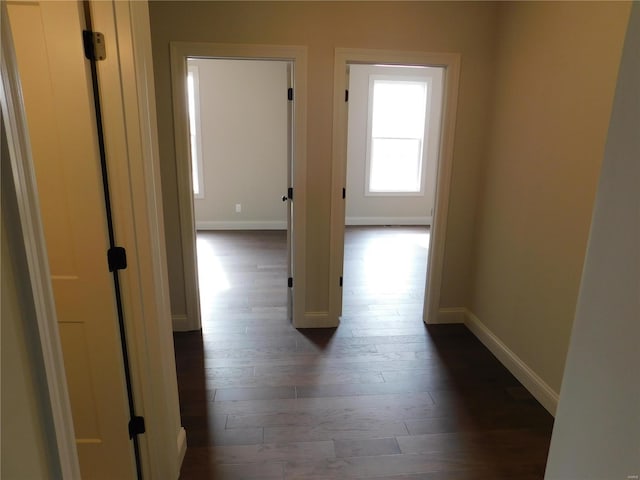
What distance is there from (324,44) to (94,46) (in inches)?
69.4

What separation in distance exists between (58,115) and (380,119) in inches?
236

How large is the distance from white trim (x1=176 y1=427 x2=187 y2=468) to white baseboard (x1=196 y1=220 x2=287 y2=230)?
4.73 metres

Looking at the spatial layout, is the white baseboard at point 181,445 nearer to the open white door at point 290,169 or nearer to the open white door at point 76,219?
the open white door at point 76,219

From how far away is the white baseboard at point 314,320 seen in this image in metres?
3.21

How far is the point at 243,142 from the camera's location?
627 centimetres

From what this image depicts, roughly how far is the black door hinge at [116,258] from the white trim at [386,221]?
18.5ft

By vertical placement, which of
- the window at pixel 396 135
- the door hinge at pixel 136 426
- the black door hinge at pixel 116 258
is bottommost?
the door hinge at pixel 136 426

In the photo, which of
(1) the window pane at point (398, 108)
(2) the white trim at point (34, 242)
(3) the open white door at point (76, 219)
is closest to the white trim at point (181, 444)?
(3) the open white door at point (76, 219)

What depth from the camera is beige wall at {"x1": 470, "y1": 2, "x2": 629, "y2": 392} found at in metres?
1.93

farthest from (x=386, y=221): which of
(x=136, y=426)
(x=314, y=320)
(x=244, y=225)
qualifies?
(x=136, y=426)

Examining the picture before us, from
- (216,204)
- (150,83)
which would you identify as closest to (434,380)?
(150,83)

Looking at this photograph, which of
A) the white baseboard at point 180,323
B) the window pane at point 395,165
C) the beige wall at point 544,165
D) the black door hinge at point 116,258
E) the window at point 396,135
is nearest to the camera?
the black door hinge at point 116,258

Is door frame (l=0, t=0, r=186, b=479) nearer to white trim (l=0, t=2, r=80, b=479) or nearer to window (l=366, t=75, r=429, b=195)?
white trim (l=0, t=2, r=80, b=479)

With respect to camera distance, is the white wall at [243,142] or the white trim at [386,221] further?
the white trim at [386,221]
